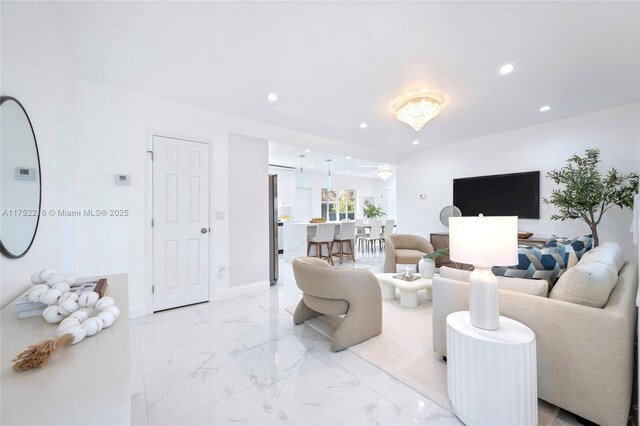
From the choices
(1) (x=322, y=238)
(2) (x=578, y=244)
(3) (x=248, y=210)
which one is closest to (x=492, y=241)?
(2) (x=578, y=244)

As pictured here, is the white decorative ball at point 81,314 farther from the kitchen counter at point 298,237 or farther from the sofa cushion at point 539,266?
the kitchen counter at point 298,237

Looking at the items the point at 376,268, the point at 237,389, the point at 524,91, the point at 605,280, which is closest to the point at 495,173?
the point at 524,91

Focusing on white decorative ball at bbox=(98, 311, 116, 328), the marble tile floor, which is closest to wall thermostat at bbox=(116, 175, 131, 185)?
the marble tile floor

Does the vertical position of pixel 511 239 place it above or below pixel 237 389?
above

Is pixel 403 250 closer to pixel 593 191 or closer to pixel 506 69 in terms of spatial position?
pixel 593 191

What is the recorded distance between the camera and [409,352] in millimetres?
2061

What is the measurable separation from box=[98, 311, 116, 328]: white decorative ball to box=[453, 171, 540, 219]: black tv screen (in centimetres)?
537

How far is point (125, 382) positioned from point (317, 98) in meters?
3.10

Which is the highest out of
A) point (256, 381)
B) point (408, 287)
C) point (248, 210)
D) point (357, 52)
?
point (357, 52)

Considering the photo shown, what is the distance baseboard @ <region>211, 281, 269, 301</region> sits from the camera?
337 cm

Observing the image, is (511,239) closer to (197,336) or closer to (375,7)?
(375,7)

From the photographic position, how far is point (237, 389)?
65.6 inches

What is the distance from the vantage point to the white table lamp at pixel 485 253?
4.41 ft

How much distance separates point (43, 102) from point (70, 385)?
191 cm
